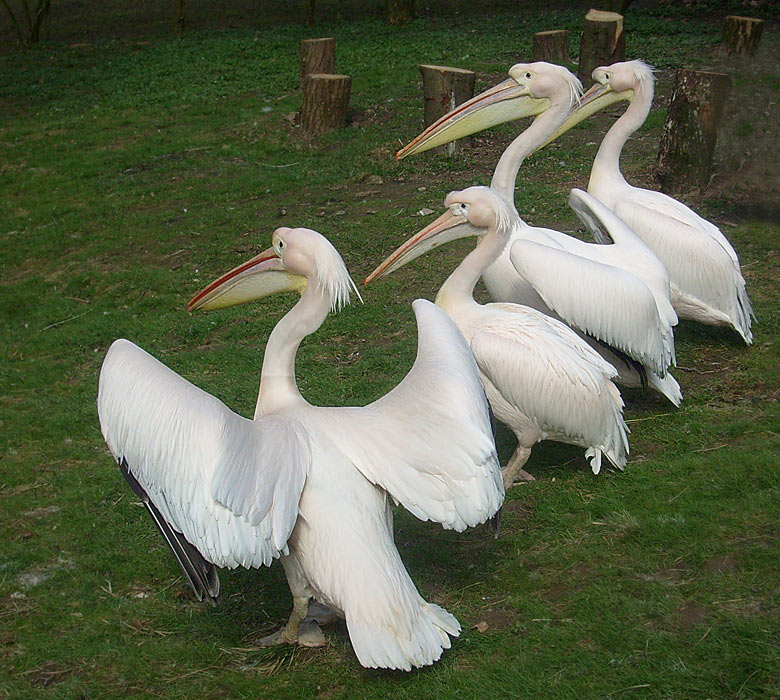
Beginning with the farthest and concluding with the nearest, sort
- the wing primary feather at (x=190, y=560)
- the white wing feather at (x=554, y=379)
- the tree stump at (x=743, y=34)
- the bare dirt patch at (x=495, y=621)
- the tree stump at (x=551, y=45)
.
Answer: the tree stump at (x=551, y=45), the tree stump at (x=743, y=34), the white wing feather at (x=554, y=379), the bare dirt patch at (x=495, y=621), the wing primary feather at (x=190, y=560)

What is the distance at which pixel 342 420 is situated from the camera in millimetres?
2797

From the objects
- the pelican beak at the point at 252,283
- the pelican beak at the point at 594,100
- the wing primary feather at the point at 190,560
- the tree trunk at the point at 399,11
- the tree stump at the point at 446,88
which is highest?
the tree trunk at the point at 399,11

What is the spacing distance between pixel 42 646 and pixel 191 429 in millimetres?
1045

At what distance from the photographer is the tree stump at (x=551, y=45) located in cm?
856

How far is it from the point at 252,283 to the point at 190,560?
3.63ft

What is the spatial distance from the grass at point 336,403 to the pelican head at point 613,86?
1.00m

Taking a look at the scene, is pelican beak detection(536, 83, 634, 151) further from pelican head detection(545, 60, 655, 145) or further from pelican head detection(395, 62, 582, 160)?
pelican head detection(395, 62, 582, 160)

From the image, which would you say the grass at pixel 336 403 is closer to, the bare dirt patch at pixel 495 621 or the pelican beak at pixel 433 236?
the bare dirt patch at pixel 495 621

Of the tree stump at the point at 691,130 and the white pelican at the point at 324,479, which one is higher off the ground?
Answer: the tree stump at the point at 691,130

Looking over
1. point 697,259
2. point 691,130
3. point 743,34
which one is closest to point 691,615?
point 697,259

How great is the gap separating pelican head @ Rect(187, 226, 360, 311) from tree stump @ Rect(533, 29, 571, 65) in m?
6.03

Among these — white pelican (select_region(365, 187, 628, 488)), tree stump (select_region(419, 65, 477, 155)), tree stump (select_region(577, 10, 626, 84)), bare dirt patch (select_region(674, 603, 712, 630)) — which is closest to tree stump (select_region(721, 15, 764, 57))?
tree stump (select_region(577, 10, 626, 84))

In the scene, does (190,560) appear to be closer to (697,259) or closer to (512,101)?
(697,259)

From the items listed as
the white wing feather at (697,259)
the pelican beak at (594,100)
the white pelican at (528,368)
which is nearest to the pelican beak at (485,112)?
the pelican beak at (594,100)
